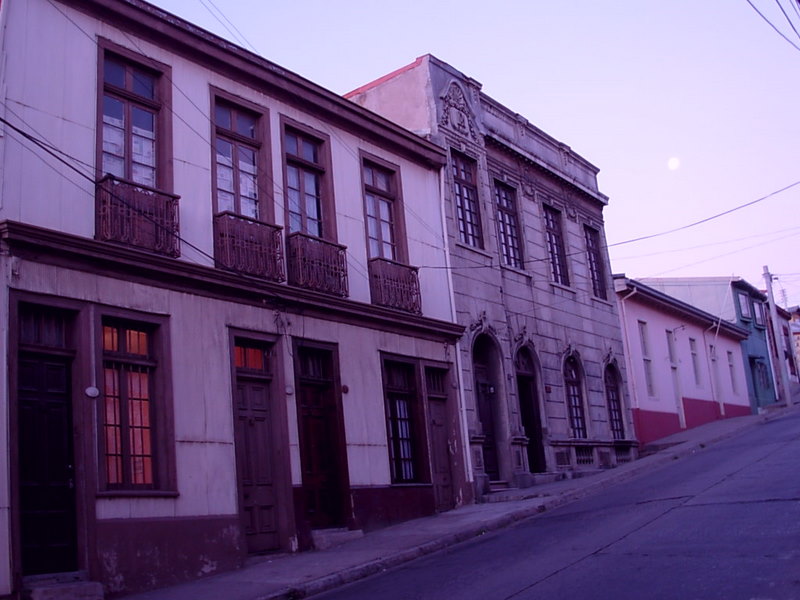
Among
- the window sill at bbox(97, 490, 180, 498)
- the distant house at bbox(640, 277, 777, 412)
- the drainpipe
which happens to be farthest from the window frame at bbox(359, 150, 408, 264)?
the distant house at bbox(640, 277, 777, 412)

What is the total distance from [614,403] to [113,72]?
56.6 feet

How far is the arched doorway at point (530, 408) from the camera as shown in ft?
69.9

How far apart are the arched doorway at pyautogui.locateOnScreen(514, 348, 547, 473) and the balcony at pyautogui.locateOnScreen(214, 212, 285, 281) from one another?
8.33 m

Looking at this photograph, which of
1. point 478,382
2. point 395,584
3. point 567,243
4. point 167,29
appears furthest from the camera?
point 567,243

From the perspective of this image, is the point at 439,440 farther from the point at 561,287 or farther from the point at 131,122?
the point at 131,122

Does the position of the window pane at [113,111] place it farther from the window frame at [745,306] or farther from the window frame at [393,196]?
the window frame at [745,306]

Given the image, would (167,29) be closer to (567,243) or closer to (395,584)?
(395,584)

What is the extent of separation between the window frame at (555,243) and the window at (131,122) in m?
12.5

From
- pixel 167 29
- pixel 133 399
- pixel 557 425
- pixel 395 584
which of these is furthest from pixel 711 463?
pixel 167 29

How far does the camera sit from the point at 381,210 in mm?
17734

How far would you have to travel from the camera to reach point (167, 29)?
1341cm

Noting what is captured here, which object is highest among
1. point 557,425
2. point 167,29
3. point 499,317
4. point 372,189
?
point 167,29

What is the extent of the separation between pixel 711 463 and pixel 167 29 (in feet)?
39.9

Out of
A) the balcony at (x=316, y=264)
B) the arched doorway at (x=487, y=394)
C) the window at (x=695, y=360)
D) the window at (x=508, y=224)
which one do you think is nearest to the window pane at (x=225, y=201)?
the balcony at (x=316, y=264)
